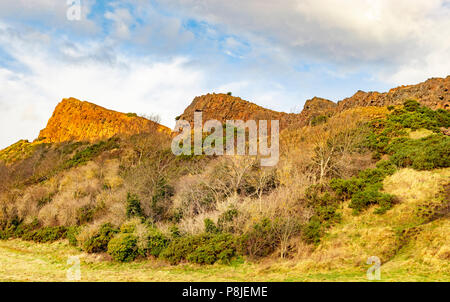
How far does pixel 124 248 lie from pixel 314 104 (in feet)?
127

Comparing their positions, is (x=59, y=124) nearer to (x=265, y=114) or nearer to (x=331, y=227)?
(x=265, y=114)

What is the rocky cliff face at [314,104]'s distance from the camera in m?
33.9

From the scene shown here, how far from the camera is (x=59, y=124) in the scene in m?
72.6

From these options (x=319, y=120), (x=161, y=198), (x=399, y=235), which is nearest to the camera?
(x=399, y=235)

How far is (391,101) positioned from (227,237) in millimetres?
30134

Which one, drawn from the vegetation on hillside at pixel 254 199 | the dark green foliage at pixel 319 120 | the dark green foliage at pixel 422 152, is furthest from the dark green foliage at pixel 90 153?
the dark green foliage at pixel 422 152

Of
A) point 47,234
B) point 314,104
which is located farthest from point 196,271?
point 314,104

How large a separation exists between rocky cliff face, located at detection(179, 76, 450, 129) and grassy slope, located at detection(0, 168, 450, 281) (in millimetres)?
19967

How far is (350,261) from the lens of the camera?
12.2 m

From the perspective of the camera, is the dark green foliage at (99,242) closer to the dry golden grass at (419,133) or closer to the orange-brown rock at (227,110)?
the dry golden grass at (419,133)

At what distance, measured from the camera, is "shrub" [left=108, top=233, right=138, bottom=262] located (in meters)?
16.2

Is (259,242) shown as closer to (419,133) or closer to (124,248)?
(124,248)

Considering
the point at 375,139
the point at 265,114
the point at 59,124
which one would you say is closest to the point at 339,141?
the point at 375,139

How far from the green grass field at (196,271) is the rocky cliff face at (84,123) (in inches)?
1750
